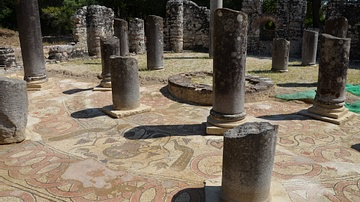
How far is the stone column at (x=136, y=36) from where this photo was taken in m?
19.1

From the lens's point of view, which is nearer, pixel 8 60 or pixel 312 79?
pixel 312 79

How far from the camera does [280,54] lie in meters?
13.7

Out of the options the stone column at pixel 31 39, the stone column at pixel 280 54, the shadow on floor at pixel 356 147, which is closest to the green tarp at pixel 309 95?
the shadow on floor at pixel 356 147

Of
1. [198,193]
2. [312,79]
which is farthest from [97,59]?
[198,193]

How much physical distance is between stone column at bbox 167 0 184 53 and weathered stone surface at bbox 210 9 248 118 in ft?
48.7

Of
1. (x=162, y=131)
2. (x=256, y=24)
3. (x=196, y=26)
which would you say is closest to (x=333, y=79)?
(x=162, y=131)

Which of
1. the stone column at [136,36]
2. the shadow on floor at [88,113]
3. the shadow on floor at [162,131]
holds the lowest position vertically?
the shadow on floor at [162,131]

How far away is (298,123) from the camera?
7.22m

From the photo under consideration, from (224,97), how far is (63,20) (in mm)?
25396

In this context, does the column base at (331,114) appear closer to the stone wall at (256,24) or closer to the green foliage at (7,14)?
the stone wall at (256,24)

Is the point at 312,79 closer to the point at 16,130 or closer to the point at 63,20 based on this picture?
the point at 16,130

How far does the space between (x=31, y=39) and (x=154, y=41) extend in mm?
5358

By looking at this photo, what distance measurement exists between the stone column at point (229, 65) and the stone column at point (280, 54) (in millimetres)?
8215

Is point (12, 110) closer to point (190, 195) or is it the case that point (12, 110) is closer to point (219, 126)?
point (190, 195)
